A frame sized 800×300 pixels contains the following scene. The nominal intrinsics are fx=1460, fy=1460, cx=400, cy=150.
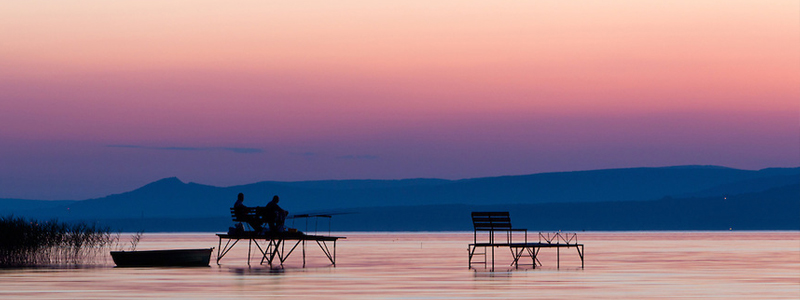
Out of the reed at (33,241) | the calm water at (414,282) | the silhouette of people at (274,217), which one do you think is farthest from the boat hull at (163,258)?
the reed at (33,241)

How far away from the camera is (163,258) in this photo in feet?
122

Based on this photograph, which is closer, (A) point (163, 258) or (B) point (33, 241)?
(A) point (163, 258)

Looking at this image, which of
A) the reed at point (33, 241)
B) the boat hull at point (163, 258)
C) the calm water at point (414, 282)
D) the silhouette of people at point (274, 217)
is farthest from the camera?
the reed at point (33, 241)

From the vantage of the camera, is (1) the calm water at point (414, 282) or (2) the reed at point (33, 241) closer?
(1) the calm water at point (414, 282)

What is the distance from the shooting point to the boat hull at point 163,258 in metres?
37.4

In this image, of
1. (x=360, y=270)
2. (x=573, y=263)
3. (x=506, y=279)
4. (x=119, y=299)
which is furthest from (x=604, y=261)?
(x=119, y=299)

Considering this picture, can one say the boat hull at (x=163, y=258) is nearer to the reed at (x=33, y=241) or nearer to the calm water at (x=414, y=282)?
the calm water at (x=414, y=282)

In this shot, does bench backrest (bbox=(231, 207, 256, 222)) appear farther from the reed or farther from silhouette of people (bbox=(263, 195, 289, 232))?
the reed

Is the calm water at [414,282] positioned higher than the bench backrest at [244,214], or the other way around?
the bench backrest at [244,214]

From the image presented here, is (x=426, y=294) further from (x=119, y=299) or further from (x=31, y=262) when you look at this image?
(x=31, y=262)

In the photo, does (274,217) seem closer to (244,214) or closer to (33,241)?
(244,214)

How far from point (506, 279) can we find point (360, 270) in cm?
583

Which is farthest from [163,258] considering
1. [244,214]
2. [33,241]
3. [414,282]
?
[414,282]

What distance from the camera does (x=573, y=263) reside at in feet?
129
